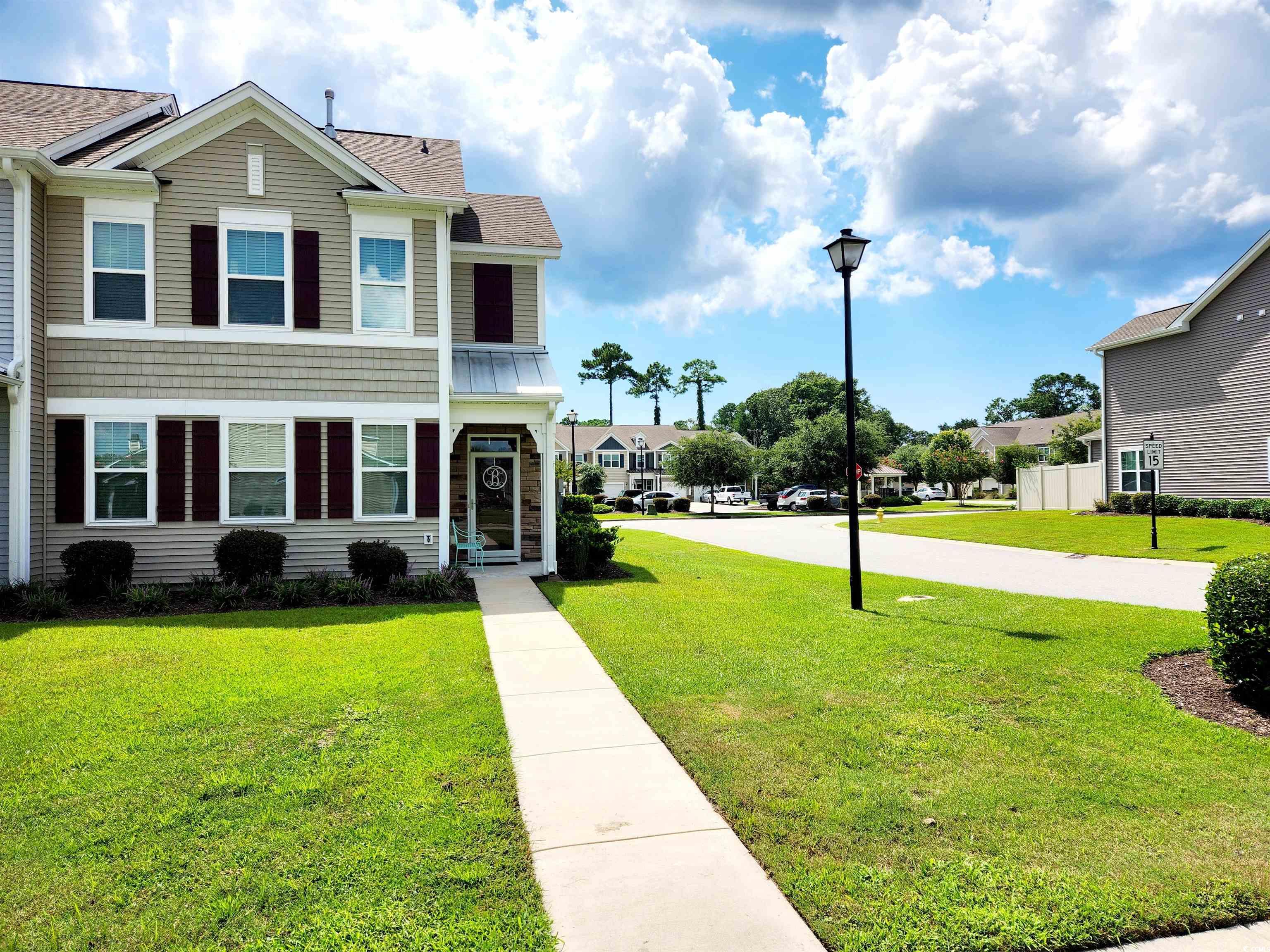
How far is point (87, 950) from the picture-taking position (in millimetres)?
2756

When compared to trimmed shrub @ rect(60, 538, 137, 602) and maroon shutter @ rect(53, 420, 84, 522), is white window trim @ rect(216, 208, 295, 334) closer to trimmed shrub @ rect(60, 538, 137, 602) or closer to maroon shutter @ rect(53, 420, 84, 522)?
maroon shutter @ rect(53, 420, 84, 522)

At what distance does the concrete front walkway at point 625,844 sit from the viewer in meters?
2.87

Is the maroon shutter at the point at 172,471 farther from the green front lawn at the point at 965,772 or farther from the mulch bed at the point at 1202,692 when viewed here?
the mulch bed at the point at 1202,692

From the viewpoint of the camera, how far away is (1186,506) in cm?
2269

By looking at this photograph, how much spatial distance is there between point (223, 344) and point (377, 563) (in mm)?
4409

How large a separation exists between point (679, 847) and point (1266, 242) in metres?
26.7

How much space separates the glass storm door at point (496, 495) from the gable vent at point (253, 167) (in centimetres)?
561

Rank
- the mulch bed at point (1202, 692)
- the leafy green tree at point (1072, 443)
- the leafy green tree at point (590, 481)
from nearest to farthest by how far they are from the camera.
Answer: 1. the mulch bed at point (1202, 692)
2. the leafy green tree at point (590, 481)
3. the leafy green tree at point (1072, 443)

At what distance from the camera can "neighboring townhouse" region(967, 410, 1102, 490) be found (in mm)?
65000

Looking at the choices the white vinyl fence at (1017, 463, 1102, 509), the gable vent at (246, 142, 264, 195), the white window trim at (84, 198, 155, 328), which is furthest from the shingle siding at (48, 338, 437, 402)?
the white vinyl fence at (1017, 463, 1102, 509)

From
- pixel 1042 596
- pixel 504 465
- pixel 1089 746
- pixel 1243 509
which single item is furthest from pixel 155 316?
pixel 1243 509

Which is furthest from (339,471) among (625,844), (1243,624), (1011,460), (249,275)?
(1011,460)

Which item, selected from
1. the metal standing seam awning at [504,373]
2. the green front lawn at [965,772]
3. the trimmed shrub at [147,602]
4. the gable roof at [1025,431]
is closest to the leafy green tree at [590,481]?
the metal standing seam awning at [504,373]

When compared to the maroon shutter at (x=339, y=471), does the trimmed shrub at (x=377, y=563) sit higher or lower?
lower
